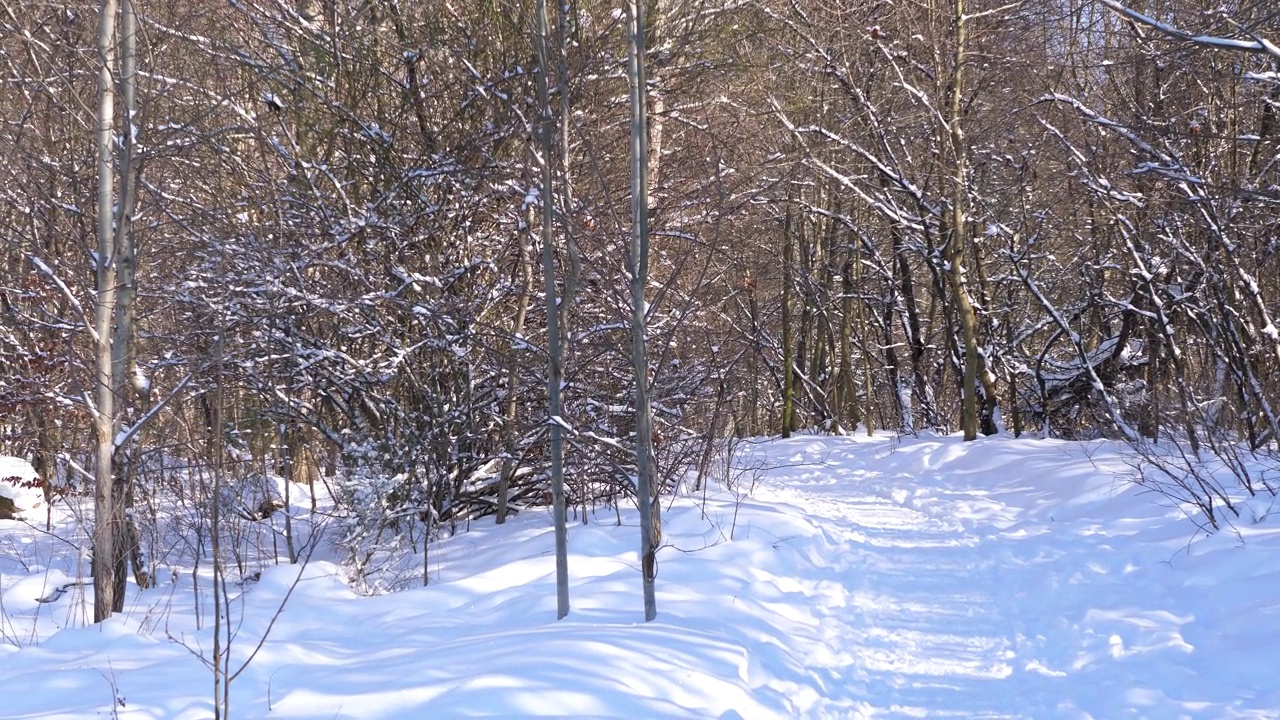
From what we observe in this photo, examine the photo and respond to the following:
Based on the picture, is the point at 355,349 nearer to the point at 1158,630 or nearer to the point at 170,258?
the point at 170,258

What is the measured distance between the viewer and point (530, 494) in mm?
9523

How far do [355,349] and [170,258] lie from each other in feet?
6.29

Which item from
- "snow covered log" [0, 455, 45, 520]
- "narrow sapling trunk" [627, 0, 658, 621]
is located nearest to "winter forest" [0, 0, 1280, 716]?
"narrow sapling trunk" [627, 0, 658, 621]

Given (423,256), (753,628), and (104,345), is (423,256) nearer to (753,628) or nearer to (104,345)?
(104,345)

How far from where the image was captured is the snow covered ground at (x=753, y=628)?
3795mm

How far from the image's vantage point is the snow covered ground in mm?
3795

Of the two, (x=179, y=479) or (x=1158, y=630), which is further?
(x=179, y=479)

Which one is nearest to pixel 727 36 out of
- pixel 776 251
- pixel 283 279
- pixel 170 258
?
pixel 283 279

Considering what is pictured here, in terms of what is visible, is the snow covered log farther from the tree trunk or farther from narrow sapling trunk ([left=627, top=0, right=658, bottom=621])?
narrow sapling trunk ([left=627, top=0, right=658, bottom=621])

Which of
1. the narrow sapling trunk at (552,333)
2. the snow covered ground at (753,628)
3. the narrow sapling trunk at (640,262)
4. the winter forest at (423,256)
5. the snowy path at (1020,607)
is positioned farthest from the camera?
the winter forest at (423,256)

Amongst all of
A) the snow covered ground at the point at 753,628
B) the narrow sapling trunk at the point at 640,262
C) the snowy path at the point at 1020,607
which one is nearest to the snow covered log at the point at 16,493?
the snow covered ground at the point at 753,628

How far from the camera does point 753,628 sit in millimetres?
4879

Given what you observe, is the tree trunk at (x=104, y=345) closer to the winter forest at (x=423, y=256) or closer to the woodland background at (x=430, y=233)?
the winter forest at (x=423, y=256)

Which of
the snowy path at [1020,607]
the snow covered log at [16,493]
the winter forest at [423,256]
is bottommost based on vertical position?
the snowy path at [1020,607]
